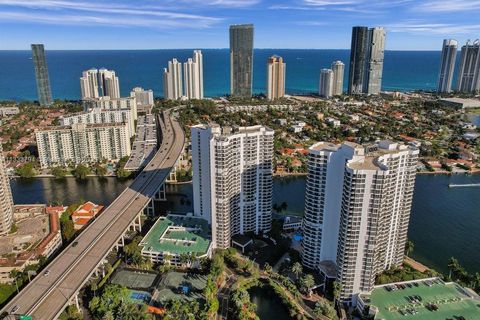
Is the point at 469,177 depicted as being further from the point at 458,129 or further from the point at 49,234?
the point at 49,234

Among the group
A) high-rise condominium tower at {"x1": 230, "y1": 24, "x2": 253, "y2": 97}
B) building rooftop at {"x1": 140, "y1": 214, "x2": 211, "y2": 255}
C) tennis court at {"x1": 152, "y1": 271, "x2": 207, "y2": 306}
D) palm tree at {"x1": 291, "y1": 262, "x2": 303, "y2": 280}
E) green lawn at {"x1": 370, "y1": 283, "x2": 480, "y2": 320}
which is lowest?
tennis court at {"x1": 152, "y1": 271, "x2": 207, "y2": 306}

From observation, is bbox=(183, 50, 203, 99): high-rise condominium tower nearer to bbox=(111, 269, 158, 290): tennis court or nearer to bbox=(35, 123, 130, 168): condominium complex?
bbox=(35, 123, 130, 168): condominium complex

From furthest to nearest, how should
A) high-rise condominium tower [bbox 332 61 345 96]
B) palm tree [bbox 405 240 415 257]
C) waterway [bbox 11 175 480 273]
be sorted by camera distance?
high-rise condominium tower [bbox 332 61 345 96] < waterway [bbox 11 175 480 273] < palm tree [bbox 405 240 415 257]

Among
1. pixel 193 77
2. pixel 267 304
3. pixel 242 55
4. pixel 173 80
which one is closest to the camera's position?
pixel 267 304

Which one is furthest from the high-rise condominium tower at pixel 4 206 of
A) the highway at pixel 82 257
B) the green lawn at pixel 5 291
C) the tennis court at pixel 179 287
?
the tennis court at pixel 179 287

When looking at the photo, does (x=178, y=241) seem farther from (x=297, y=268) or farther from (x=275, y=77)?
(x=275, y=77)

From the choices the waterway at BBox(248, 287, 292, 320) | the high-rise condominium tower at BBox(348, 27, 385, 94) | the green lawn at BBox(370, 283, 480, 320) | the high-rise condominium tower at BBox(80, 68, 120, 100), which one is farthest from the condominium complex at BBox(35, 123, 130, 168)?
the high-rise condominium tower at BBox(348, 27, 385, 94)

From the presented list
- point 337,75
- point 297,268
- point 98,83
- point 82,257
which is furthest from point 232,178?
point 337,75
